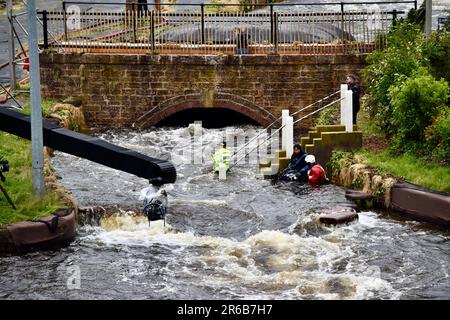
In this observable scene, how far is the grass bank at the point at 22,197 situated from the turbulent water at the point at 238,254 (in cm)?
80

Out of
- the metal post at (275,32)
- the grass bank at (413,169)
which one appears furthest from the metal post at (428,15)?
the metal post at (275,32)

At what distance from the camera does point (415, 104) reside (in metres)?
22.9

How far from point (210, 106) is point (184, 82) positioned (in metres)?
1.03

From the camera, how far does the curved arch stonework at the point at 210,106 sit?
30.2 m

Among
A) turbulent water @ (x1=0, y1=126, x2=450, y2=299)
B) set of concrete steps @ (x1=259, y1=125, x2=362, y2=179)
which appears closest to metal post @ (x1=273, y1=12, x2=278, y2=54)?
set of concrete steps @ (x1=259, y1=125, x2=362, y2=179)

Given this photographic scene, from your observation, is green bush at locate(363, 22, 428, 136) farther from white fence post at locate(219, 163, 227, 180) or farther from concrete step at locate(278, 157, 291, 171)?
white fence post at locate(219, 163, 227, 180)

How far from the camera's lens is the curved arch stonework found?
30250mm

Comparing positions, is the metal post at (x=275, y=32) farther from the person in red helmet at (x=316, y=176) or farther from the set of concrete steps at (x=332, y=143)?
the person in red helmet at (x=316, y=176)

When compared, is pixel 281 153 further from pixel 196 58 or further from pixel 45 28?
pixel 45 28

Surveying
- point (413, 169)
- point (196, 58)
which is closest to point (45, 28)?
point (196, 58)

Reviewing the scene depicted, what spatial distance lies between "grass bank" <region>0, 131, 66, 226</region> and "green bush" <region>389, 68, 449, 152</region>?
7.91 m

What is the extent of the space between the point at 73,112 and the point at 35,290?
1310cm

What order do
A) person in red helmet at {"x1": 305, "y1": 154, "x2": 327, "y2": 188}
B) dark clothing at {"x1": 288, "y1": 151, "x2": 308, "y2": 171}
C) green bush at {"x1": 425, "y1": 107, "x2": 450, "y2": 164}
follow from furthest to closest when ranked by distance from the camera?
1. dark clothing at {"x1": 288, "y1": 151, "x2": 308, "y2": 171}
2. person in red helmet at {"x1": 305, "y1": 154, "x2": 327, "y2": 188}
3. green bush at {"x1": 425, "y1": 107, "x2": 450, "y2": 164}
